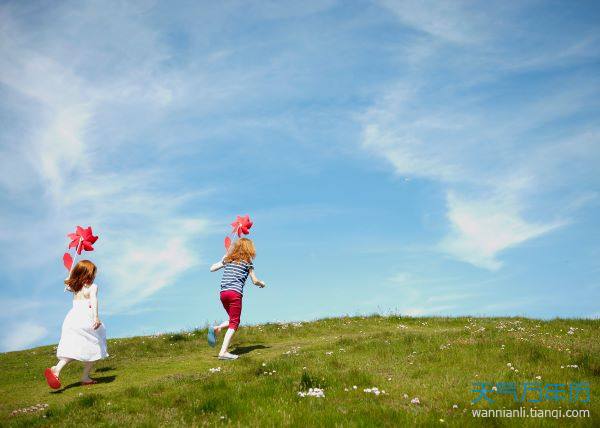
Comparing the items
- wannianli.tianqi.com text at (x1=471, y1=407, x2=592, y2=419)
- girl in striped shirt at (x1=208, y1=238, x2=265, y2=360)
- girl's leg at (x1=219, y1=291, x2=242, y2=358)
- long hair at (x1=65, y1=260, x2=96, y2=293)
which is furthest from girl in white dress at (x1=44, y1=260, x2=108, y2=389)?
wannianli.tianqi.com text at (x1=471, y1=407, x2=592, y2=419)

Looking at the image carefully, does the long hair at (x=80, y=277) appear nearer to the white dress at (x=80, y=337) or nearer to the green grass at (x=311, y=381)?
the white dress at (x=80, y=337)

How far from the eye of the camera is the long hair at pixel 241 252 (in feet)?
54.5

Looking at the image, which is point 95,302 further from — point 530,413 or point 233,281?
point 530,413

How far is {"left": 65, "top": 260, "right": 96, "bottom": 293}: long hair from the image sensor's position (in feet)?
48.0

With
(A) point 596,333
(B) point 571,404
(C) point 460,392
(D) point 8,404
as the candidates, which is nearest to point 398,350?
(C) point 460,392

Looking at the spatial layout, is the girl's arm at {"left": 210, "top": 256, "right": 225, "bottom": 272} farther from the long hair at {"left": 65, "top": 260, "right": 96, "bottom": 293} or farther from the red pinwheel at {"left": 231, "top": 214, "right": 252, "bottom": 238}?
the long hair at {"left": 65, "top": 260, "right": 96, "bottom": 293}

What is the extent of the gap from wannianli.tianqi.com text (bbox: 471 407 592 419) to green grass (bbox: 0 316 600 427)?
17cm

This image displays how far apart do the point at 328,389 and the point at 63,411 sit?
538cm

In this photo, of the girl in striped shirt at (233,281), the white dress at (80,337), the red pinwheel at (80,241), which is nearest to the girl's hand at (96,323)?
the white dress at (80,337)

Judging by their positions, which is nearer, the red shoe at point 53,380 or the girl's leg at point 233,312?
the red shoe at point 53,380

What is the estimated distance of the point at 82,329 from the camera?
46.0ft

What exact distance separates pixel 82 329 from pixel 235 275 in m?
4.74

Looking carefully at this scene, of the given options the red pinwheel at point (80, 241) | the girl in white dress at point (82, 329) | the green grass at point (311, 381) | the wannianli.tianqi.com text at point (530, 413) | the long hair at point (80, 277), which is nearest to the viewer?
the wannianli.tianqi.com text at point (530, 413)

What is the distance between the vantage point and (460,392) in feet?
33.7
